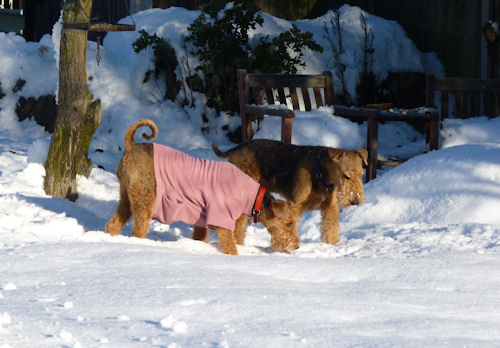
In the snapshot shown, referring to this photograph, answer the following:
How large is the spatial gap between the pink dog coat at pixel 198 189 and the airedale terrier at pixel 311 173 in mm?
575

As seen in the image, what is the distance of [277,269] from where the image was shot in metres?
4.74

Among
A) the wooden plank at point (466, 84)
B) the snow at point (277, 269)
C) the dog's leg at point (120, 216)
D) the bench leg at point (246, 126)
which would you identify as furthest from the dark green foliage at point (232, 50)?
the dog's leg at point (120, 216)

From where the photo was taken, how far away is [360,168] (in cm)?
550

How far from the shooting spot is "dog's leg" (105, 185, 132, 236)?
18.7ft

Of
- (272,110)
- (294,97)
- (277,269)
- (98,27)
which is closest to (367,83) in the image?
(294,97)

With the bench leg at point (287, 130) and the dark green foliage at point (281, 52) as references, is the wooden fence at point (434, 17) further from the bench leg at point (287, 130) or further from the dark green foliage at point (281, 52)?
the bench leg at point (287, 130)

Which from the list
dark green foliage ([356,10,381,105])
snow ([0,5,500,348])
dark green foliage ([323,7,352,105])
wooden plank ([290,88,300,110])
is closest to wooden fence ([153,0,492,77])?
dark green foliage ([323,7,352,105])

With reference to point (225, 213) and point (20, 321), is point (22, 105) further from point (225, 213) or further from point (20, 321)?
point (20, 321)

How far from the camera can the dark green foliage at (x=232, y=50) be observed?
11305mm

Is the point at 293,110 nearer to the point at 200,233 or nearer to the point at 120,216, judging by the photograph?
the point at 200,233

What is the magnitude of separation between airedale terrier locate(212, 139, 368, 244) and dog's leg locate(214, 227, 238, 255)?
74 centimetres

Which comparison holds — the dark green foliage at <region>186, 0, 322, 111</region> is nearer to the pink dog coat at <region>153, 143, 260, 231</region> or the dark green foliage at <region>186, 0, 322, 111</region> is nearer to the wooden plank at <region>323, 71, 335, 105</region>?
the wooden plank at <region>323, 71, 335, 105</region>

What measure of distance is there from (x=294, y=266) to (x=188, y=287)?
1.02 m

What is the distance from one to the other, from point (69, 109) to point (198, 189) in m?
2.33
